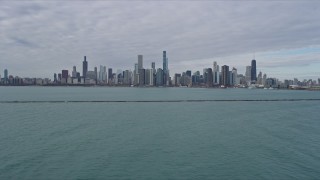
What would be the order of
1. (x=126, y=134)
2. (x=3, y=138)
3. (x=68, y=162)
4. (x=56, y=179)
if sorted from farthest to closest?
(x=126, y=134) < (x=3, y=138) < (x=68, y=162) < (x=56, y=179)

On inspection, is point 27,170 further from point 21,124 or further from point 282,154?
point 21,124

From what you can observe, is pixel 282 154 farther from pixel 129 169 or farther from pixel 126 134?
pixel 126 134

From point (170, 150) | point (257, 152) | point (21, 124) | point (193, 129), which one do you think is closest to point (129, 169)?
point (170, 150)

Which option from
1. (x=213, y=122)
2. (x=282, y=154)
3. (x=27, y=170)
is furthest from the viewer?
(x=213, y=122)

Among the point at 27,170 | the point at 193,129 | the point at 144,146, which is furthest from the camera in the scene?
the point at 193,129

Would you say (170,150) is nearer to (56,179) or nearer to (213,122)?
(56,179)

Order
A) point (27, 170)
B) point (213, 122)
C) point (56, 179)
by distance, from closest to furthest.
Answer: point (56, 179) → point (27, 170) → point (213, 122)

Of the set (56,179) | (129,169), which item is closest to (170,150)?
(129,169)

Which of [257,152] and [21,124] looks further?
[21,124]

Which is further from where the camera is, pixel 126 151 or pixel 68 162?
pixel 126 151
